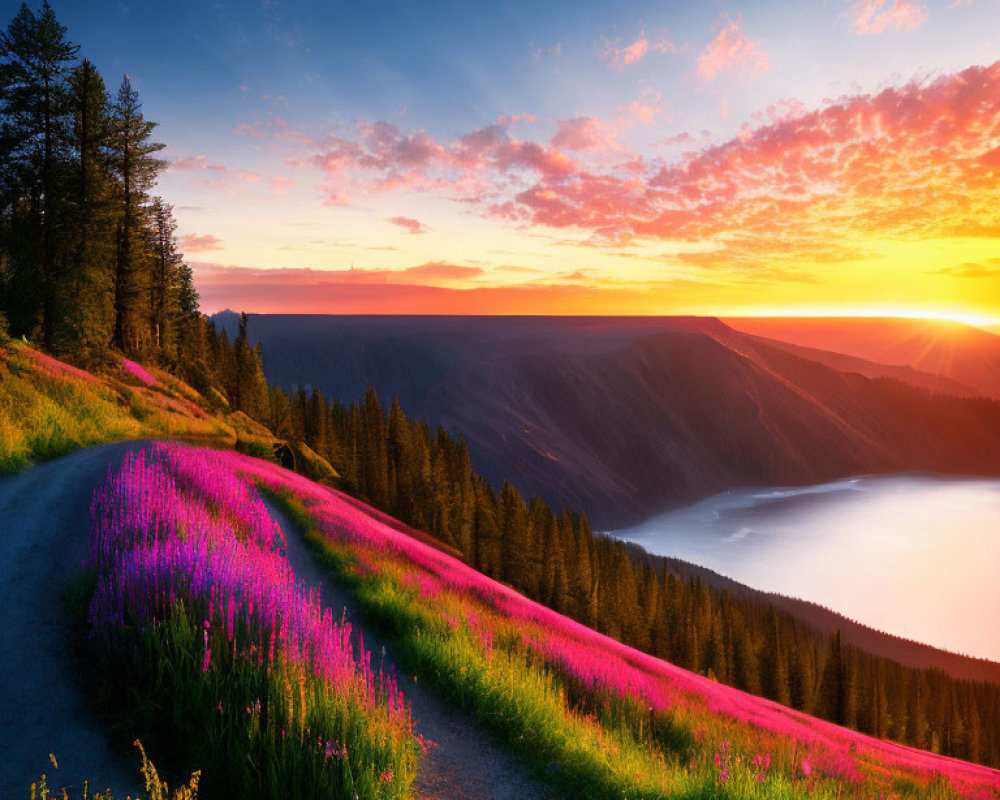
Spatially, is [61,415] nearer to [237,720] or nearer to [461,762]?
[237,720]

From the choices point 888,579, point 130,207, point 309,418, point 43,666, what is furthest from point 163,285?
point 888,579

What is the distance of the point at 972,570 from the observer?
576ft

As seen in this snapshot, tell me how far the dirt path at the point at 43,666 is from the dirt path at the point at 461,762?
2.31 meters

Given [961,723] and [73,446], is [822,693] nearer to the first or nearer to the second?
[961,723]

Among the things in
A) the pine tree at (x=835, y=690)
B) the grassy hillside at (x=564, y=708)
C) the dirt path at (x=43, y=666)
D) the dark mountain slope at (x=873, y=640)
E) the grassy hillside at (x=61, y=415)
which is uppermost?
the grassy hillside at (x=61, y=415)

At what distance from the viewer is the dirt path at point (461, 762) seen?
4242 millimetres

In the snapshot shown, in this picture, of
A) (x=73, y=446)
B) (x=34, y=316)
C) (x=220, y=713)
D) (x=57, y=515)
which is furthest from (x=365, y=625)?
(x=34, y=316)

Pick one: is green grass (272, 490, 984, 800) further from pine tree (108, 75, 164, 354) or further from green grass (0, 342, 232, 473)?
pine tree (108, 75, 164, 354)

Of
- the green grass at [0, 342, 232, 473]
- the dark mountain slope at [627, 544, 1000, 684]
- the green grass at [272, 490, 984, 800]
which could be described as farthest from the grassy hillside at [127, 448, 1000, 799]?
the dark mountain slope at [627, 544, 1000, 684]

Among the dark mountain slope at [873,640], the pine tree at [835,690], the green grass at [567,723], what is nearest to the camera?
the green grass at [567,723]

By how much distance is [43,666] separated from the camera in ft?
14.2

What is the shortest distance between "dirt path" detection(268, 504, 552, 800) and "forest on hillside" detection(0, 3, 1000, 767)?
859 inches

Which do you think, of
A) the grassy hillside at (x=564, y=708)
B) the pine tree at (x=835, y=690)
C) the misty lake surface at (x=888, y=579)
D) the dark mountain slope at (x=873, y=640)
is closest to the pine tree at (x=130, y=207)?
the grassy hillside at (x=564, y=708)

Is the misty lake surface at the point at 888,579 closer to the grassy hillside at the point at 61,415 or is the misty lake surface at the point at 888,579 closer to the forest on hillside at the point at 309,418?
the forest on hillside at the point at 309,418
